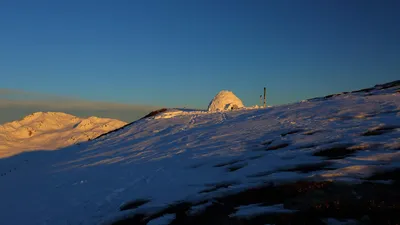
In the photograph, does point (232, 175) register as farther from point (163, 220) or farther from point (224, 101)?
point (224, 101)

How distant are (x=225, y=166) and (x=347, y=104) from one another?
15.4m

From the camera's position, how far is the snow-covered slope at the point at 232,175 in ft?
31.9

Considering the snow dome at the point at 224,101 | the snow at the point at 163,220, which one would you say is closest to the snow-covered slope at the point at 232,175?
the snow at the point at 163,220

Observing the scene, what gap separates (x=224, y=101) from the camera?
79.9 meters

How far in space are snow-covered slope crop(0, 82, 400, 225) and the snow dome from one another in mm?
49954

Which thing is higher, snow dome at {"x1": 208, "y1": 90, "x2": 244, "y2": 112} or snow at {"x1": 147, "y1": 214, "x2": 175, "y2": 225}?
snow dome at {"x1": 208, "y1": 90, "x2": 244, "y2": 112}

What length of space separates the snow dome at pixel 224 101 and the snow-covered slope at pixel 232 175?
49954 mm

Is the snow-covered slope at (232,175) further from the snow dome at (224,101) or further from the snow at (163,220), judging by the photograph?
the snow dome at (224,101)

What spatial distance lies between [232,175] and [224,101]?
66760 millimetres

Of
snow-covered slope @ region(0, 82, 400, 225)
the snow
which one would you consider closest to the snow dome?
snow-covered slope @ region(0, 82, 400, 225)

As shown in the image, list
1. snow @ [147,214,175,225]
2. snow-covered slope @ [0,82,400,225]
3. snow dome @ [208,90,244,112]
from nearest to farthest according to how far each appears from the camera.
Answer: snow-covered slope @ [0,82,400,225] < snow @ [147,214,175,225] < snow dome @ [208,90,244,112]

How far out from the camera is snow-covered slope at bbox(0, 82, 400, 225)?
9.73 meters


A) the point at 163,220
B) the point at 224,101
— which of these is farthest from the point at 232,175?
the point at 224,101

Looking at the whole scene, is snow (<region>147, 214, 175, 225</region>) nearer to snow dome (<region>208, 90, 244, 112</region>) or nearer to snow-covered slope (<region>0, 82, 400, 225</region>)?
snow-covered slope (<region>0, 82, 400, 225</region>)
